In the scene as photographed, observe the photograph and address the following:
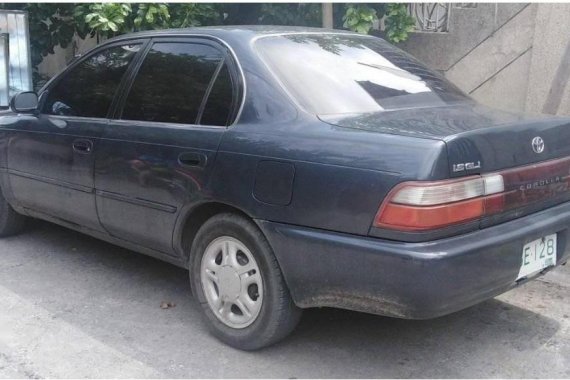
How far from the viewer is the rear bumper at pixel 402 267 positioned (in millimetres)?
2682

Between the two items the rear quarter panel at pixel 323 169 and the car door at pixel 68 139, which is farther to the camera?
the car door at pixel 68 139

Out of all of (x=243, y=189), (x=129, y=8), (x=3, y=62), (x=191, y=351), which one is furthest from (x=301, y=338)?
(x=3, y=62)

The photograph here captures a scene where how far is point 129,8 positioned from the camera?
21.7ft

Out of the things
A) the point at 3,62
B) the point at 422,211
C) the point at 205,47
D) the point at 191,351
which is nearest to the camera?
the point at 422,211

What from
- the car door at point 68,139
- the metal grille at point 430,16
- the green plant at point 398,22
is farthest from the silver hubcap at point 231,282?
the metal grille at point 430,16

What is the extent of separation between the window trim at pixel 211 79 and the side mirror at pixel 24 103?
0.95 m

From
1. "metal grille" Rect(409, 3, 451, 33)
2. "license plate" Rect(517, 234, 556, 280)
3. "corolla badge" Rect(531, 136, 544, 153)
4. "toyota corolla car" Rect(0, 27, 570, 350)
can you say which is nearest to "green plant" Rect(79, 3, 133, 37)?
"toyota corolla car" Rect(0, 27, 570, 350)

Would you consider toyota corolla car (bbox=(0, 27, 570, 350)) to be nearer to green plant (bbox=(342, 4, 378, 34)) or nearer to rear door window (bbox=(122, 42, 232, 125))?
rear door window (bbox=(122, 42, 232, 125))

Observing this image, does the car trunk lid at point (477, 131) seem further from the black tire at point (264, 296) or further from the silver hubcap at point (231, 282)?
the silver hubcap at point (231, 282)

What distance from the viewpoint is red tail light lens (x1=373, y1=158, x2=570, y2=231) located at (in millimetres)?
2680

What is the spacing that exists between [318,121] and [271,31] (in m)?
0.95

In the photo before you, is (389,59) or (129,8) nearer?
(389,59)

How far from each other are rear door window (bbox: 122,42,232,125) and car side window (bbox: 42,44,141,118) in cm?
23

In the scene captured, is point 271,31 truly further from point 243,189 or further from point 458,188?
point 458,188
